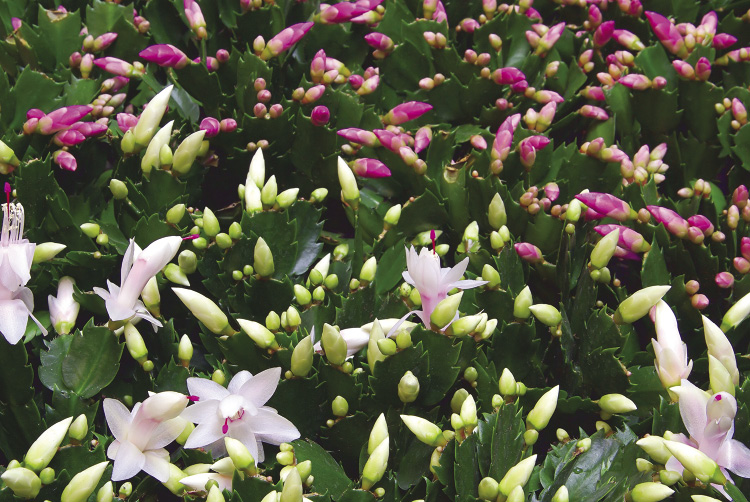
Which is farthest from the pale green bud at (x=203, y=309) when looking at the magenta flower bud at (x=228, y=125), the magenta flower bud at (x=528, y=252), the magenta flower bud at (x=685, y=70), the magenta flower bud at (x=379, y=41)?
the magenta flower bud at (x=685, y=70)

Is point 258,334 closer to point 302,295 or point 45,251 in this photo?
point 302,295

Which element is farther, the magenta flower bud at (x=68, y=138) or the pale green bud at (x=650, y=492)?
the magenta flower bud at (x=68, y=138)

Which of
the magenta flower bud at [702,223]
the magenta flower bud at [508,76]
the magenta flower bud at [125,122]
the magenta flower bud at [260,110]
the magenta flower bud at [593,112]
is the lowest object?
the magenta flower bud at [125,122]

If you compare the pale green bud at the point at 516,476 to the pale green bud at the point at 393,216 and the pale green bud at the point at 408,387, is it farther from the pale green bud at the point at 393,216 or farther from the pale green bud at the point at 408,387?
the pale green bud at the point at 393,216

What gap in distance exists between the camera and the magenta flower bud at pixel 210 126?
135 cm

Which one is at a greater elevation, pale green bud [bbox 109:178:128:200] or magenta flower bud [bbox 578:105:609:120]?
magenta flower bud [bbox 578:105:609:120]

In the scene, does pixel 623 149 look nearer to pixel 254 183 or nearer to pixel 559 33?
pixel 559 33

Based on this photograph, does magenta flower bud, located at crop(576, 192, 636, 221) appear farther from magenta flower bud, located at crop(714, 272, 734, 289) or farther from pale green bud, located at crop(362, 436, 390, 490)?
pale green bud, located at crop(362, 436, 390, 490)

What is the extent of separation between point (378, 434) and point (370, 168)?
0.55m

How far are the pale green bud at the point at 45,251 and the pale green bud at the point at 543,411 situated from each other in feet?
2.48

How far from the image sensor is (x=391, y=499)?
0.98 meters

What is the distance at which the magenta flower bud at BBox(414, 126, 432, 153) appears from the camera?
4.65ft

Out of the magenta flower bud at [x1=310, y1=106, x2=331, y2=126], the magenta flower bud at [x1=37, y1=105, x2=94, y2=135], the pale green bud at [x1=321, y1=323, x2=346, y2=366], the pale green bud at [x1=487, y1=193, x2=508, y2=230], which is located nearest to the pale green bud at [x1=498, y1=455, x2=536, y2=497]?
the pale green bud at [x1=321, y1=323, x2=346, y2=366]

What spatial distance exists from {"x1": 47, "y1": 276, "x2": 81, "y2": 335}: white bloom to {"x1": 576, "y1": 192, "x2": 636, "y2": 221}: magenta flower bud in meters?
0.86
